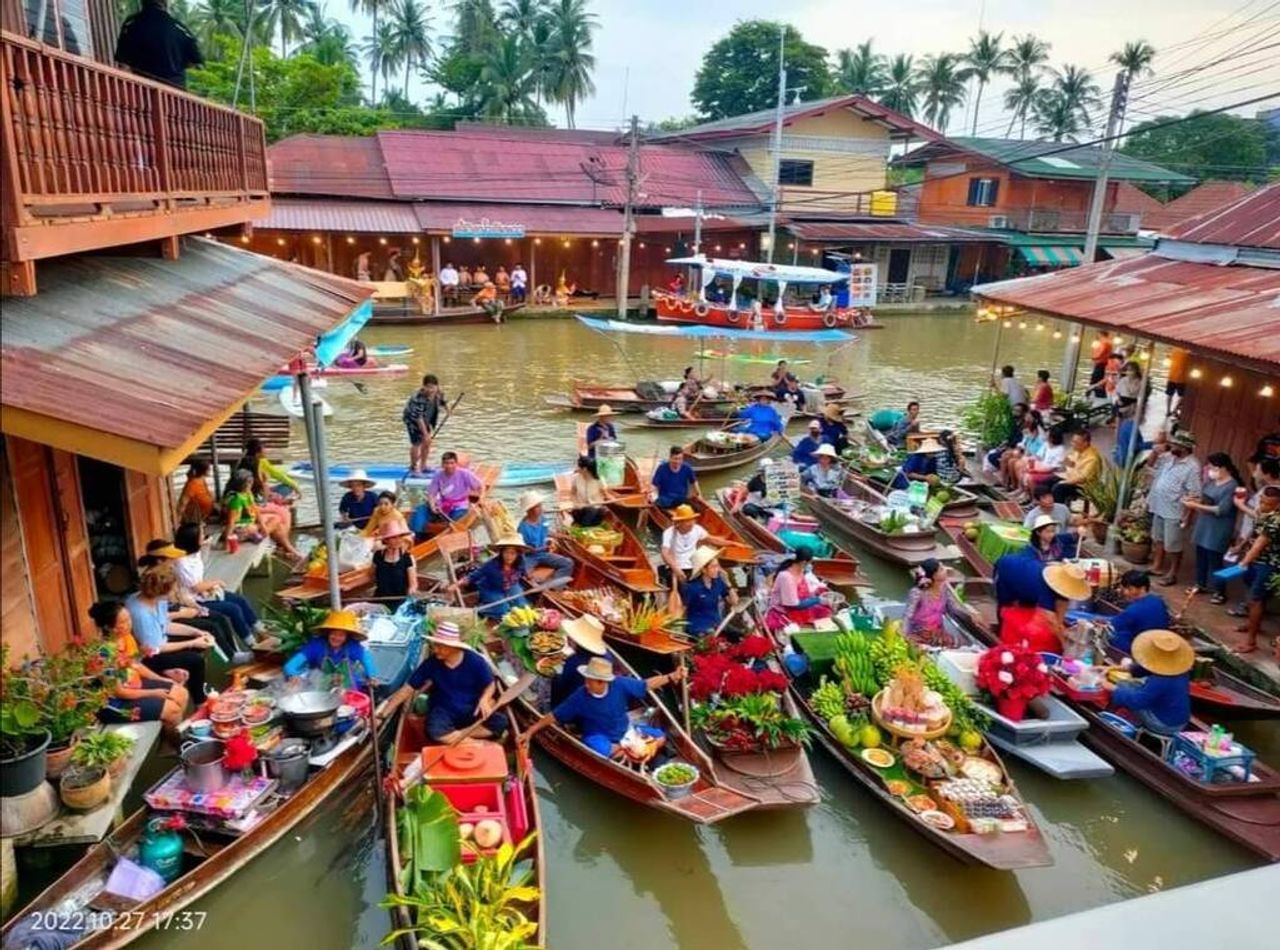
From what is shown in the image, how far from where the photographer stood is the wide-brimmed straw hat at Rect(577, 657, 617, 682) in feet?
22.6

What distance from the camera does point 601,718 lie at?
6996 millimetres

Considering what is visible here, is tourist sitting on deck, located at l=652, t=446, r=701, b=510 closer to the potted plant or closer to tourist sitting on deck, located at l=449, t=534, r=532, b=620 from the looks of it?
tourist sitting on deck, located at l=449, t=534, r=532, b=620

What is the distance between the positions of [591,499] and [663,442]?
19.1 feet

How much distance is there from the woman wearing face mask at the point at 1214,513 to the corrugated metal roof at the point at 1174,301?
4.69ft

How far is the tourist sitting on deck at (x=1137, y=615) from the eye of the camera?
27.0 feet

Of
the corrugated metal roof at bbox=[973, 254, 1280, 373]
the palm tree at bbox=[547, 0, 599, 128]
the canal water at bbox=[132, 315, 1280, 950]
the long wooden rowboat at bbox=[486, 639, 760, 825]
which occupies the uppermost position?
the palm tree at bbox=[547, 0, 599, 128]

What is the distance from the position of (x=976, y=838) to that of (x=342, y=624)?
16.6ft

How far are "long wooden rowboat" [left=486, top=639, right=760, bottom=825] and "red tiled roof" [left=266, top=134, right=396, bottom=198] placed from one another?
2762 cm

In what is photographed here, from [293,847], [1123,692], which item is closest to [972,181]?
[1123,692]

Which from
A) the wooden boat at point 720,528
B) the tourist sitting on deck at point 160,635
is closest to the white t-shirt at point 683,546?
the wooden boat at point 720,528

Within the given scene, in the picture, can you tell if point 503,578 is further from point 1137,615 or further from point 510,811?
point 1137,615

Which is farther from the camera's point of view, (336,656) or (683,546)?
(683,546)

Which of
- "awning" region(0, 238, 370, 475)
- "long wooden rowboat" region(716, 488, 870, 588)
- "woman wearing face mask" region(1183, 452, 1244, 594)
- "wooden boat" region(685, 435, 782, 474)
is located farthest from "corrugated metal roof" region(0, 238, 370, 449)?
"woman wearing face mask" region(1183, 452, 1244, 594)

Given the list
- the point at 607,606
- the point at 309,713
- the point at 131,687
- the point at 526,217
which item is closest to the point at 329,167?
the point at 526,217
